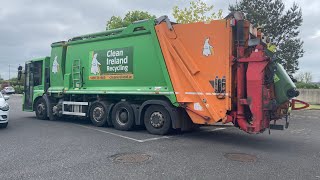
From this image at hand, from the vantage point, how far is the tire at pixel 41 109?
14.3 m

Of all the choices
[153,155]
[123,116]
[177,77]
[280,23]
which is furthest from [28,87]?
[280,23]

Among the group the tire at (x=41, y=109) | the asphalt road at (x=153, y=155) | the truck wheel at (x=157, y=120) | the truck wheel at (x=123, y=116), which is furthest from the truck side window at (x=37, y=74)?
the truck wheel at (x=157, y=120)

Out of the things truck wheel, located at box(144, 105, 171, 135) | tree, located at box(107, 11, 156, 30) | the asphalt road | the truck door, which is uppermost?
tree, located at box(107, 11, 156, 30)

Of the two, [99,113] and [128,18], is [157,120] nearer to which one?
[99,113]

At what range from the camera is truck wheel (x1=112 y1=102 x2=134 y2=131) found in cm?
1077

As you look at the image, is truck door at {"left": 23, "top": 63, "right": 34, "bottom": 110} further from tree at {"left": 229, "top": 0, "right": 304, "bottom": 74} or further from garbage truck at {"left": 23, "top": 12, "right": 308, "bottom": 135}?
tree at {"left": 229, "top": 0, "right": 304, "bottom": 74}

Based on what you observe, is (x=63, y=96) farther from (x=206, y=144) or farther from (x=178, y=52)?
(x=206, y=144)

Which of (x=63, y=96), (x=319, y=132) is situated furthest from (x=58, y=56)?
(x=319, y=132)

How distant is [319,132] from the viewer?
11742mm

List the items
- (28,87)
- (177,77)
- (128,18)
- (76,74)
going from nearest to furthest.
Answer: (177,77) → (76,74) → (28,87) → (128,18)

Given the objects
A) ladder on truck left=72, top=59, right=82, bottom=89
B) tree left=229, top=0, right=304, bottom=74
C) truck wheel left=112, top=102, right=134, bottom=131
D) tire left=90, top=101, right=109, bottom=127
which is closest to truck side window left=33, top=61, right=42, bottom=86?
ladder on truck left=72, top=59, right=82, bottom=89

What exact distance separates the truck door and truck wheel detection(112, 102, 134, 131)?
224 inches

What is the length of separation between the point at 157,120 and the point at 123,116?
159 cm

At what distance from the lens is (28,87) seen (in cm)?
1525
